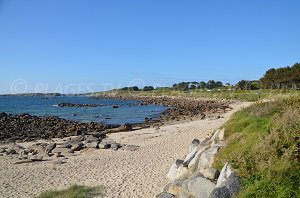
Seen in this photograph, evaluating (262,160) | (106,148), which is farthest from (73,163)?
(262,160)

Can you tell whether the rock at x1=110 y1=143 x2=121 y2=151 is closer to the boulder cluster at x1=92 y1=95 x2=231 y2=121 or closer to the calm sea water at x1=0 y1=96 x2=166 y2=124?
the calm sea water at x1=0 y1=96 x2=166 y2=124

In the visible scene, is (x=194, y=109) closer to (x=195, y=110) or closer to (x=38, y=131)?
(x=195, y=110)

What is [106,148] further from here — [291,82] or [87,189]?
[291,82]

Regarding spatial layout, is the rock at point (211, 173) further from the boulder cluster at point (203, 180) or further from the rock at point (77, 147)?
→ the rock at point (77, 147)

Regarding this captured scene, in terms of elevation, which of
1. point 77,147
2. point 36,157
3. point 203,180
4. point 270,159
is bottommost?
point 36,157

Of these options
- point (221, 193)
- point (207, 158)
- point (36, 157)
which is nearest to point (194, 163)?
point (207, 158)

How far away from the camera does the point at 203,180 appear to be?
350 inches

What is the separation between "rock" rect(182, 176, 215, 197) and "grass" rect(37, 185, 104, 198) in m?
3.57

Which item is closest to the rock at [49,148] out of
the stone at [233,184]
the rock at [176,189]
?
the rock at [176,189]

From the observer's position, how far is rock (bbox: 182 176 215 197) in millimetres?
8547

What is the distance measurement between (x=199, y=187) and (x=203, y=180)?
0.22 meters

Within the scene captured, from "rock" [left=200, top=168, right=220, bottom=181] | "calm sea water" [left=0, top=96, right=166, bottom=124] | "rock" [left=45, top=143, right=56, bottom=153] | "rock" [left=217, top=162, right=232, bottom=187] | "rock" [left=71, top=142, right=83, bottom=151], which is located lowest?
"calm sea water" [left=0, top=96, right=166, bottom=124]

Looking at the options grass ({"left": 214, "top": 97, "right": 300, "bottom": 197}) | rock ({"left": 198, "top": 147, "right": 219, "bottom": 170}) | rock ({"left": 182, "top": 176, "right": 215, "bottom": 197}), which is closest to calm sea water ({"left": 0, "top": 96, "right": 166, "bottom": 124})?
rock ({"left": 198, "top": 147, "right": 219, "bottom": 170})

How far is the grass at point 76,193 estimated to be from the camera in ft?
37.4
